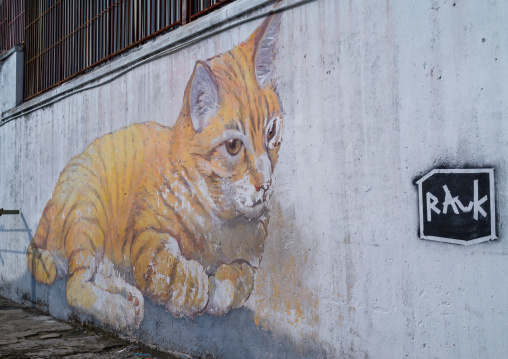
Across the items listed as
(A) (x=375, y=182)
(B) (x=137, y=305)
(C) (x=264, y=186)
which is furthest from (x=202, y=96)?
(B) (x=137, y=305)

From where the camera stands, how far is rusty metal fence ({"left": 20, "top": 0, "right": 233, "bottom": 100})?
5.57 meters

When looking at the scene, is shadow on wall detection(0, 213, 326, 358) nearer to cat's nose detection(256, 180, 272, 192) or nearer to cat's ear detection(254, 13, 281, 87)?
cat's nose detection(256, 180, 272, 192)

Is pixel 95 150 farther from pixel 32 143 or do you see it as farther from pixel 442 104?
pixel 442 104

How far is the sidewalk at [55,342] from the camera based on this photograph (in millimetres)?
5297

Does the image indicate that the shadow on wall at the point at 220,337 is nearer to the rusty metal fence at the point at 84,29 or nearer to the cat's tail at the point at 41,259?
the cat's tail at the point at 41,259

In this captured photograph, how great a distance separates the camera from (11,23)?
31.4ft

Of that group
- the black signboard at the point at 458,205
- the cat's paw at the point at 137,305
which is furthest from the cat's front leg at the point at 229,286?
the black signboard at the point at 458,205

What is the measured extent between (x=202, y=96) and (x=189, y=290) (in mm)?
1745

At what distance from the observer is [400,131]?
316 cm

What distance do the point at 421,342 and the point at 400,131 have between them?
1212 millimetres

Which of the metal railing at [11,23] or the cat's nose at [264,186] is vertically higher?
the metal railing at [11,23]

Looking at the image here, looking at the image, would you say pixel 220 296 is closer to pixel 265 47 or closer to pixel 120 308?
pixel 120 308

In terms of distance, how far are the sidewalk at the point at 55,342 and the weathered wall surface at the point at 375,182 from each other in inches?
42.4

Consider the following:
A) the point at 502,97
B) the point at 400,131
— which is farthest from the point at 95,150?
the point at 502,97
